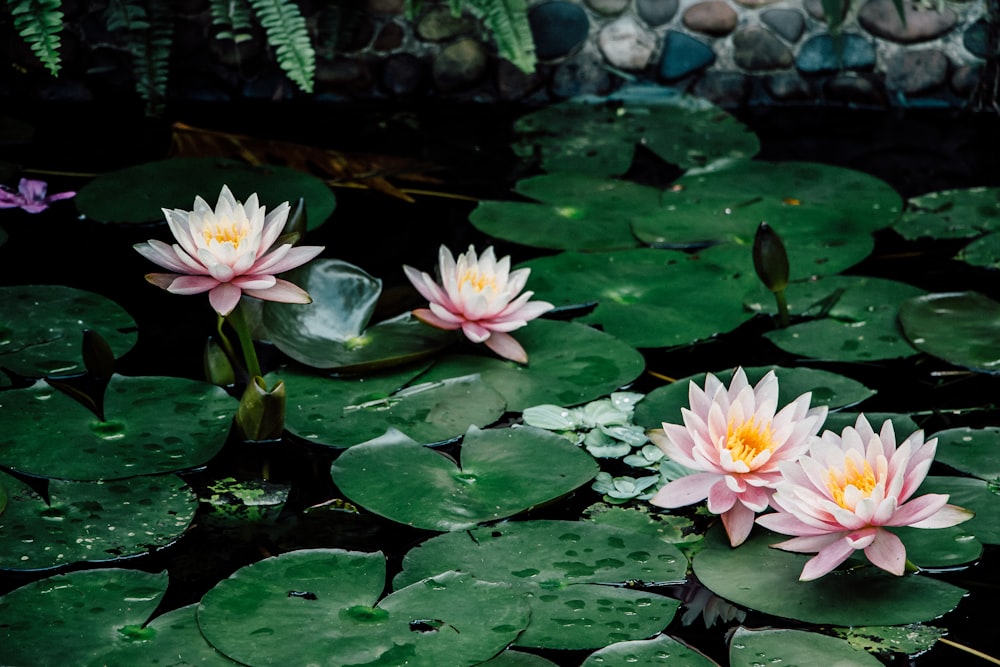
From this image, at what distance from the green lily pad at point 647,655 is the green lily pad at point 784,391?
0.51 m

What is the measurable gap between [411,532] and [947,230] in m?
1.57

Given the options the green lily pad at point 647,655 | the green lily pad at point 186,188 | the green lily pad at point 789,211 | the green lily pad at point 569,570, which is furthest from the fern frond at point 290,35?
the green lily pad at point 647,655

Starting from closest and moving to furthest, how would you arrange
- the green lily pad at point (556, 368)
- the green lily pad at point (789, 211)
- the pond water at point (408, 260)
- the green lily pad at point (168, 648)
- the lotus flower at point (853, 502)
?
the green lily pad at point (168, 648) → the lotus flower at point (853, 502) → the pond water at point (408, 260) → the green lily pad at point (556, 368) → the green lily pad at point (789, 211)

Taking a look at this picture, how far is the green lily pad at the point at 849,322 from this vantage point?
2.04 metres

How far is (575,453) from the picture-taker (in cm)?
172

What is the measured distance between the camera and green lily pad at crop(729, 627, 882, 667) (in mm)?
1309

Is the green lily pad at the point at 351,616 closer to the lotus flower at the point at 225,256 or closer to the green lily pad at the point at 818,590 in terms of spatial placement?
the green lily pad at the point at 818,590

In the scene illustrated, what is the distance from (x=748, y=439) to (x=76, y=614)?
864 mm

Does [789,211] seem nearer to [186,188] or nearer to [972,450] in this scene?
[972,450]

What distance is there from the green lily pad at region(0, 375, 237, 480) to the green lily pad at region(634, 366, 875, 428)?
659 mm

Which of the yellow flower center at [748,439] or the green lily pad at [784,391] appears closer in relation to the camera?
the yellow flower center at [748,439]

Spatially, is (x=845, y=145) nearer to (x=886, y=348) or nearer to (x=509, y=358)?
(x=886, y=348)

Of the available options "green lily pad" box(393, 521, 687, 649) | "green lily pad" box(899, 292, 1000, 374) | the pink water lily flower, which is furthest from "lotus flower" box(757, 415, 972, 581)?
the pink water lily flower

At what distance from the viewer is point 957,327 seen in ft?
6.83
